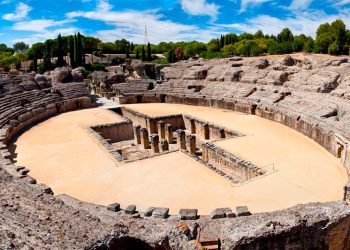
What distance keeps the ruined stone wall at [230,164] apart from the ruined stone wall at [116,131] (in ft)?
24.0

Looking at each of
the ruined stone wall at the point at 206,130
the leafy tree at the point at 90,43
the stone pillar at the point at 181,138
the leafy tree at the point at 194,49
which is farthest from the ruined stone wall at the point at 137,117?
the leafy tree at the point at 90,43

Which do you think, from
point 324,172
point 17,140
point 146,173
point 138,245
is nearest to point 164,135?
point 146,173

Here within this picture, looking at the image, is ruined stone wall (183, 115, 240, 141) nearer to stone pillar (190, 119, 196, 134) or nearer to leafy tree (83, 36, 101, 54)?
stone pillar (190, 119, 196, 134)

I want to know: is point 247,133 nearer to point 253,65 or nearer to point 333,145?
point 333,145

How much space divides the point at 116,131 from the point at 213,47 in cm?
4581

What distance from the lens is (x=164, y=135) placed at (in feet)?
66.7

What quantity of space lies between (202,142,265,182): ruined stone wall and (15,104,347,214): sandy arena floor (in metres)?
0.68

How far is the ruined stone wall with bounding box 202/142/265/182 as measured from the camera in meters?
12.6

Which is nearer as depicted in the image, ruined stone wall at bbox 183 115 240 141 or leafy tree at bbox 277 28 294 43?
ruined stone wall at bbox 183 115 240 141

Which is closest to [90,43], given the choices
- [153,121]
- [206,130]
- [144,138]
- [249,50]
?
[249,50]

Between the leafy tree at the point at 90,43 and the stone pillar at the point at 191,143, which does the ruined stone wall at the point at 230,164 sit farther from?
the leafy tree at the point at 90,43

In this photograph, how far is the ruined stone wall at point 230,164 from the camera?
12.6m

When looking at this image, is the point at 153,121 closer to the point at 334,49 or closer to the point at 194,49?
the point at 334,49

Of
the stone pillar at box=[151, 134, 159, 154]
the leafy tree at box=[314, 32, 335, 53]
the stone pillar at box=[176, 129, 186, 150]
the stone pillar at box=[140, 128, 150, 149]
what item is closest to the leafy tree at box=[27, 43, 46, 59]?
the leafy tree at box=[314, 32, 335, 53]
